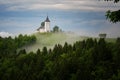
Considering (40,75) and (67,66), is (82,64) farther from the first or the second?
(40,75)

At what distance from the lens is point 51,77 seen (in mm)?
160625

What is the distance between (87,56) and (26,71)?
3346cm

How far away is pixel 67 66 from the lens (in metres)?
163

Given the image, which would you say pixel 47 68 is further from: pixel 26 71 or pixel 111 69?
pixel 111 69

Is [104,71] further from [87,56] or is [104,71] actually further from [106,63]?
[87,56]

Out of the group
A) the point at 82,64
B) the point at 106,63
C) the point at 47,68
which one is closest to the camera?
the point at 106,63

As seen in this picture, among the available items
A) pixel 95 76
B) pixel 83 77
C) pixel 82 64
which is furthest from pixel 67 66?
pixel 83 77

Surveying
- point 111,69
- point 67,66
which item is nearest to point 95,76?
point 111,69

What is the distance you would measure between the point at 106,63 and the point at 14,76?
129ft

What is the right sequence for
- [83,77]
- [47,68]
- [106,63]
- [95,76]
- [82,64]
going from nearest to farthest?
[83,77] < [95,76] < [106,63] < [82,64] < [47,68]

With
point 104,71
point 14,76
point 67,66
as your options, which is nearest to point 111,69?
point 104,71

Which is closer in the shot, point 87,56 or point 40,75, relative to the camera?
point 40,75

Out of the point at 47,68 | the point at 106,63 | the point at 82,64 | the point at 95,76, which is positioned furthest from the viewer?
the point at 47,68

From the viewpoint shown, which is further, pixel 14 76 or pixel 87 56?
pixel 87 56
